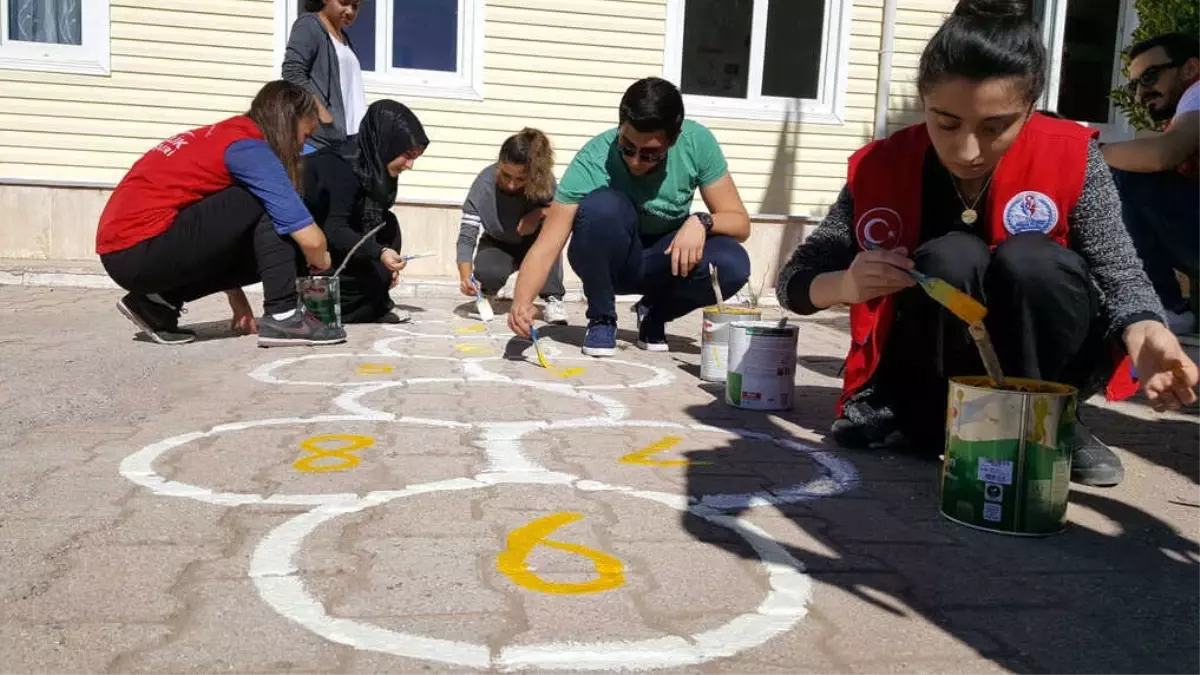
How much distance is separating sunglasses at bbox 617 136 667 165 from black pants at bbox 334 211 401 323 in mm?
1687

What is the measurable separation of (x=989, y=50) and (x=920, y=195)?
1.83ft

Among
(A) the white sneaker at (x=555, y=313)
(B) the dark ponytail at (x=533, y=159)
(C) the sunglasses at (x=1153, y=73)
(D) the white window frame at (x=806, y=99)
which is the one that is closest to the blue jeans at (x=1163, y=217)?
(C) the sunglasses at (x=1153, y=73)

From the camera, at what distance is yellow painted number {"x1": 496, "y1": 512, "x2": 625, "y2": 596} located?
70.0 inches

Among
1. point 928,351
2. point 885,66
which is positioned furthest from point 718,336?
point 885,66

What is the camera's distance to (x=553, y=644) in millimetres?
1548

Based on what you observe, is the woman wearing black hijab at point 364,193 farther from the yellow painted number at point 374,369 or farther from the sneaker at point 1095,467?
the sneaker at point 1095,467

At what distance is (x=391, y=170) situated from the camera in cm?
543

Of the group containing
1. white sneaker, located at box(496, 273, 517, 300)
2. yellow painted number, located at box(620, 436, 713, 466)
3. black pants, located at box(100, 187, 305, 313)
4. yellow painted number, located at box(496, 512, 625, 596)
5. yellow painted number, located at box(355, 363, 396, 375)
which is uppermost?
black pants, located at box(100, 187, 305, 313)

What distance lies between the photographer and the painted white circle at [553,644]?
1.50 metres

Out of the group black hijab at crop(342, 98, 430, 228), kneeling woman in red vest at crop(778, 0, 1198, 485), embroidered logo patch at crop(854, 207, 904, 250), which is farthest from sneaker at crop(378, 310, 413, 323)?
embroidered logo patch at crop(854, 207, 904, 250)

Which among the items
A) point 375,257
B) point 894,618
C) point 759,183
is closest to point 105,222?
point 375,257

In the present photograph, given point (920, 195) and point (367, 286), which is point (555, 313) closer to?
point (367, 286)

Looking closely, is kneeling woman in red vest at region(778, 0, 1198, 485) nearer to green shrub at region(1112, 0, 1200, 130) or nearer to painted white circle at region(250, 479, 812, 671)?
painted white circle at region(250, 479, 812, 671)

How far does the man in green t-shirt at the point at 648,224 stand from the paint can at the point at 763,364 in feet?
3.24
